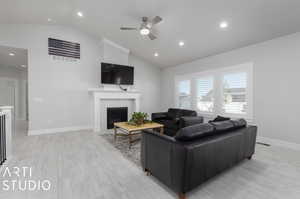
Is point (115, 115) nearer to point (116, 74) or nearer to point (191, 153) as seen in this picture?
point (116, 74)

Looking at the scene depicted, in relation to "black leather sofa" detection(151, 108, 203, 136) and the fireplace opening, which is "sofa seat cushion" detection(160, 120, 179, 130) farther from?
the fireplace opening

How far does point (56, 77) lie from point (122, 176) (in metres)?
4.61

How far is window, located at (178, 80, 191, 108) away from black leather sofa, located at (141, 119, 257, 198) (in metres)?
3.78

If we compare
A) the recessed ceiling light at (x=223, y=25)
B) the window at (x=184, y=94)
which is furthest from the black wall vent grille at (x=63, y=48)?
the recessed ceiling light at (x=223, y=25)

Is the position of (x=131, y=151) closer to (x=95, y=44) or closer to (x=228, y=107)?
(x=228, y=107)

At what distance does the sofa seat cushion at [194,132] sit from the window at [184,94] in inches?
166

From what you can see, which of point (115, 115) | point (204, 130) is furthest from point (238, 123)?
point (115, 115)

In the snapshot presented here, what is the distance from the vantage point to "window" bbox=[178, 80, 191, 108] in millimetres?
6206

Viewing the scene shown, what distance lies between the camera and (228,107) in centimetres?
475

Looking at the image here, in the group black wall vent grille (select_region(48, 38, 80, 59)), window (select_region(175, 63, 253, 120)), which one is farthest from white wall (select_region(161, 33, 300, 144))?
black wall vent grille (select_region(48, 38, 80, 59))

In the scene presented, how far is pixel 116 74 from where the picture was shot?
5707 mm

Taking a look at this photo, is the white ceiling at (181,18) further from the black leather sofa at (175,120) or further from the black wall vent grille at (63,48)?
the black leather sofa at (175,120)

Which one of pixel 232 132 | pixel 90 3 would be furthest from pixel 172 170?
pixel 90 3

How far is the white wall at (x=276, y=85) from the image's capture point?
3.48m
